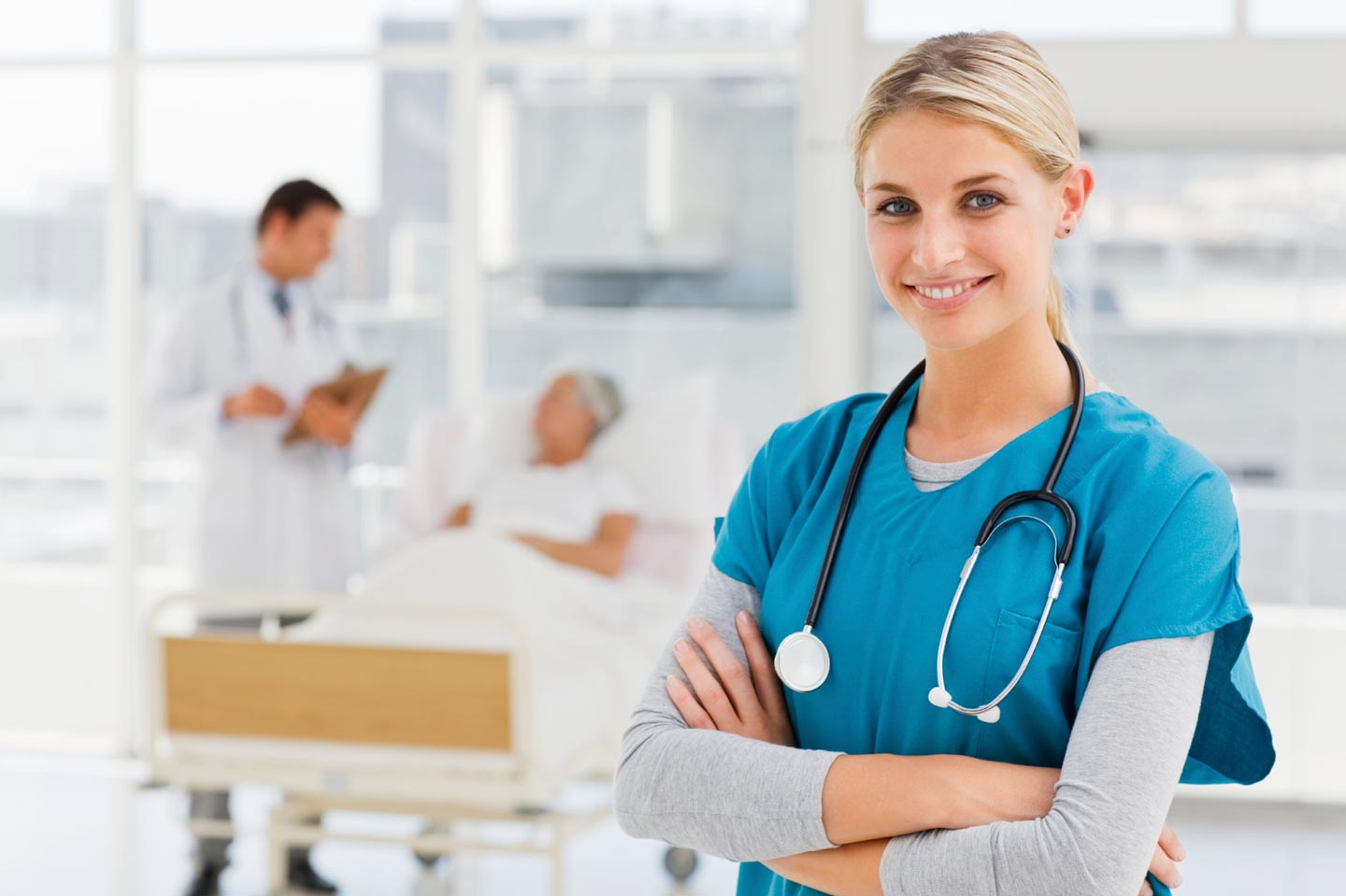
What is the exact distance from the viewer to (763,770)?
1.13 m

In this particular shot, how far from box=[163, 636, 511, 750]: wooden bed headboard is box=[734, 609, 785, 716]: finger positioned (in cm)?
151

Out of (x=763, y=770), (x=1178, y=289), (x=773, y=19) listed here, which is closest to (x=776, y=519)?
(x=763, y=770)

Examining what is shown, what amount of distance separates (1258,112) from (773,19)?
4.80 ft

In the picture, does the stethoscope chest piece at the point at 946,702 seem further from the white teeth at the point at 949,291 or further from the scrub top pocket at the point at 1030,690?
the white teeth at the point at 949,291

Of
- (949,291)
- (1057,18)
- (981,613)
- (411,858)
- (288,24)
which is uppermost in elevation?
(288,24)

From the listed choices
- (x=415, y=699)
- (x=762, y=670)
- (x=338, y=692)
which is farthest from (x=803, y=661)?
(x=338, y=692)

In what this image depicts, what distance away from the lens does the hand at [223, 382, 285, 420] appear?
346 cm

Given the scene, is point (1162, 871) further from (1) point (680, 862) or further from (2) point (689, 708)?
(1) point (680, 862)

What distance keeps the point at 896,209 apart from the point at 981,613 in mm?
340

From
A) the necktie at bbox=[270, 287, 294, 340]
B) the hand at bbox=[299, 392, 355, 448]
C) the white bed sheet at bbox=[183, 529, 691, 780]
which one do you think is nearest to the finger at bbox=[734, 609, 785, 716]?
the white bed sheet at bbox=[183, 529, 691, 780]

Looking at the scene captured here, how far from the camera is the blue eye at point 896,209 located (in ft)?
3.71

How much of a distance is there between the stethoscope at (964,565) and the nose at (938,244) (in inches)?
6.5

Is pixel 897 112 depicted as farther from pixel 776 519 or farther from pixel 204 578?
pixel 204 578

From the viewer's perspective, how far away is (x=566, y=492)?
3.63 meters
